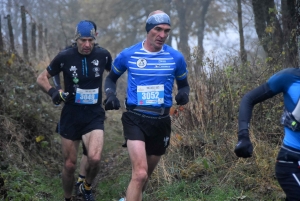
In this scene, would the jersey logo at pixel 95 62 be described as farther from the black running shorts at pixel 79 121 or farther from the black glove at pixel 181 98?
the black glove at pixel 181 98

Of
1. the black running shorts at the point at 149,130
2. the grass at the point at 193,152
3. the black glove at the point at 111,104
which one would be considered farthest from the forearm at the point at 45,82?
the black running shorts at the point at 149,130

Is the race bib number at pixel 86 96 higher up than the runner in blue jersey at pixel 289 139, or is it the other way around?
the race bib number at pixel 86 96

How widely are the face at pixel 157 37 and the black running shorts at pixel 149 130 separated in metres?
0.75

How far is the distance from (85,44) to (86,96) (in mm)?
677

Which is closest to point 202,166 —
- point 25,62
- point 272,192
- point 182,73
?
point 272,192

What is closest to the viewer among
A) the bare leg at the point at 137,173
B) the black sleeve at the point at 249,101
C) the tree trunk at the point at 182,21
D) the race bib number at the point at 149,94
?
the black sleeve at the point at 249,101

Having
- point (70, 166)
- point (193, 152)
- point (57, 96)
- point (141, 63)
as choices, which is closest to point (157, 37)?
point (141, 63)

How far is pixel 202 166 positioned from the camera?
699 cm

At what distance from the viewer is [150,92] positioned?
5453 mm

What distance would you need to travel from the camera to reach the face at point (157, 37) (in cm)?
559

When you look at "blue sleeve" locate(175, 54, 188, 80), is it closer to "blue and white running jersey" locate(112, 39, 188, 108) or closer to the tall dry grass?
"blue and white running jersey" locate(112, 39, 188, 108)

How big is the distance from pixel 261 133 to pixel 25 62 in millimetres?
6835

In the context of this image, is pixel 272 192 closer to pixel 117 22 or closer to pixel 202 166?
pixel 202 166

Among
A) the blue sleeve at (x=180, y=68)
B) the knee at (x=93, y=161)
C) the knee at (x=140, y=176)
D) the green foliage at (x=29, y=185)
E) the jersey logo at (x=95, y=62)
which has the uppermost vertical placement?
the jersey logo at (x=95, y=62)
